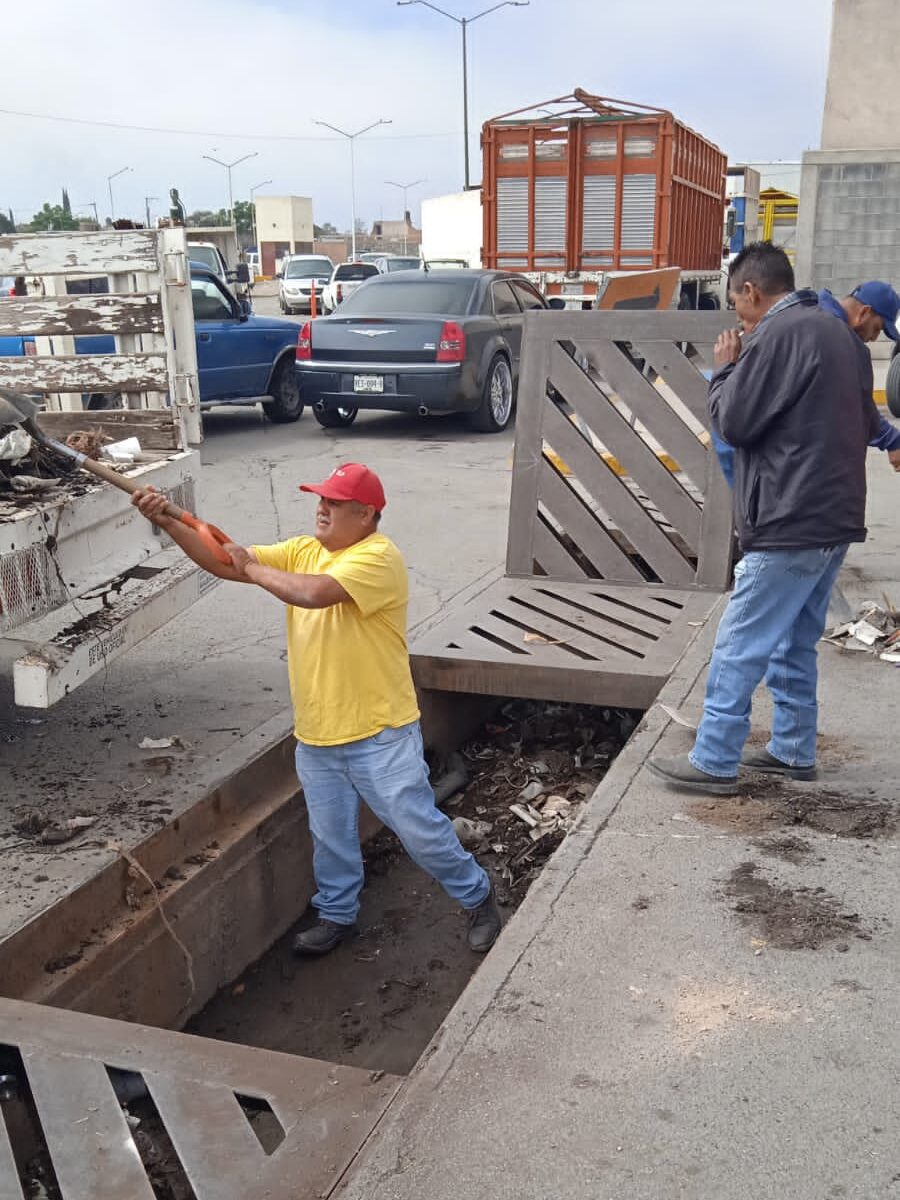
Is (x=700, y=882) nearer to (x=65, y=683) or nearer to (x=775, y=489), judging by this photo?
(x=775, y=489)

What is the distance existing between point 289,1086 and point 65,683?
1.84 metres

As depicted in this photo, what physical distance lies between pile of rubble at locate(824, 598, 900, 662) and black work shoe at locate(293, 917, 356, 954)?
A: 2640 mm

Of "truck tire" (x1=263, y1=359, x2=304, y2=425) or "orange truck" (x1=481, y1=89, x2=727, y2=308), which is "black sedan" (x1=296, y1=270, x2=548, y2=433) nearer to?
"truck tire" (x1=263, y1=359, x2=304, y2=425)

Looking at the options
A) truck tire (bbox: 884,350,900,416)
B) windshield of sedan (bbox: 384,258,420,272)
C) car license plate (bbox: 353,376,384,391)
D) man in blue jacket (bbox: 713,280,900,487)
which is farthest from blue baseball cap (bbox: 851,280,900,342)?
windshield of sedan (bbox: 384,258,420,272)

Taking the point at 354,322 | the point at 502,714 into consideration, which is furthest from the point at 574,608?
the point at 354,322

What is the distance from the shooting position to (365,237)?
309 feet

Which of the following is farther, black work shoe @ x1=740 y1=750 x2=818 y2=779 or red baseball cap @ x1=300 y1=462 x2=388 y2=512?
black work shoe @ x1=740 y1=750 x2=818 y2=779

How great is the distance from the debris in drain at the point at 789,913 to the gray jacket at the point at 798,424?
105 centimetres

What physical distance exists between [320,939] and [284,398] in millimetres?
10584

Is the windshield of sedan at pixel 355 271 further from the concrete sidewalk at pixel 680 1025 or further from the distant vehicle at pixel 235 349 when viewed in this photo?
the concrete sidewalk at pixel 680 1025

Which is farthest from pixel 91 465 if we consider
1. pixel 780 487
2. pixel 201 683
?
pixel 780 487

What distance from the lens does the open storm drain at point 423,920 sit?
4059 millimetres

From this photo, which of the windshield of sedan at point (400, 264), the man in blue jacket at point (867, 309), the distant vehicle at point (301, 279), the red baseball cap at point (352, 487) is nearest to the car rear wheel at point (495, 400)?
the man in blue jacket at point (867, 309)

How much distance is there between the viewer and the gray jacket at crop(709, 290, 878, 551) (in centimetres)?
358
